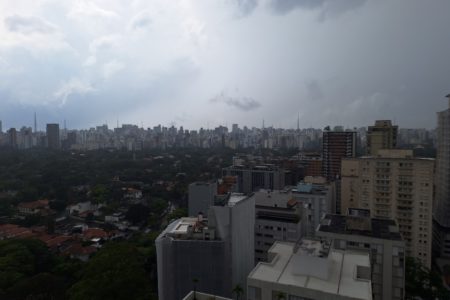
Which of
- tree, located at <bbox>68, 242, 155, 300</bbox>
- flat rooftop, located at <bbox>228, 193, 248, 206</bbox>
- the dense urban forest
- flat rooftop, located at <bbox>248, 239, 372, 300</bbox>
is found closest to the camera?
flat rooftop, located at <bbox>248, 239, 372, 300</bbox>

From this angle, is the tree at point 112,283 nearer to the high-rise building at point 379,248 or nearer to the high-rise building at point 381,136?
the high-rise building at point 379,248

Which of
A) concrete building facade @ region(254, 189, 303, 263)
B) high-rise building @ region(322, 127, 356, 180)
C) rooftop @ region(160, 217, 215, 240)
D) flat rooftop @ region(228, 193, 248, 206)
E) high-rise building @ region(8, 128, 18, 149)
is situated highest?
high-rise building @ region(8, 128, 18, 149)

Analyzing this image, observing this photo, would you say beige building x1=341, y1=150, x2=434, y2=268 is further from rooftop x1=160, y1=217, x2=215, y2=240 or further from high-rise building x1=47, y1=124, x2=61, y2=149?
high-rise building x1=47, y1=124, x2=61, y2=149

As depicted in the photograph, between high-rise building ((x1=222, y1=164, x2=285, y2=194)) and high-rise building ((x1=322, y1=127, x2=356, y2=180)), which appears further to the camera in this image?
high-rise building ((x1=322, y1=127, x2=356, y2=180))

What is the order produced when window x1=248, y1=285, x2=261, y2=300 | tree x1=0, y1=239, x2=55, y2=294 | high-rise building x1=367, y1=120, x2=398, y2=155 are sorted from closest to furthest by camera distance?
window x1=248, y1=285, x2=261, y2=300 → tree x1=0, y1=239, x2=55, y2=294 → high-rise building x1=367, y1=120, x2=398, y2=155

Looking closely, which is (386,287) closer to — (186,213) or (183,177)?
(186,213)

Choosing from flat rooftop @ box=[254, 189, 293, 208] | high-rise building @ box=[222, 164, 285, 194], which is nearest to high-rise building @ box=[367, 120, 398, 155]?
high-rise building @ box=[222, 164, 285, 194]

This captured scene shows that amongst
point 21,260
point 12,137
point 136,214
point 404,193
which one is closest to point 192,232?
point 21,260
